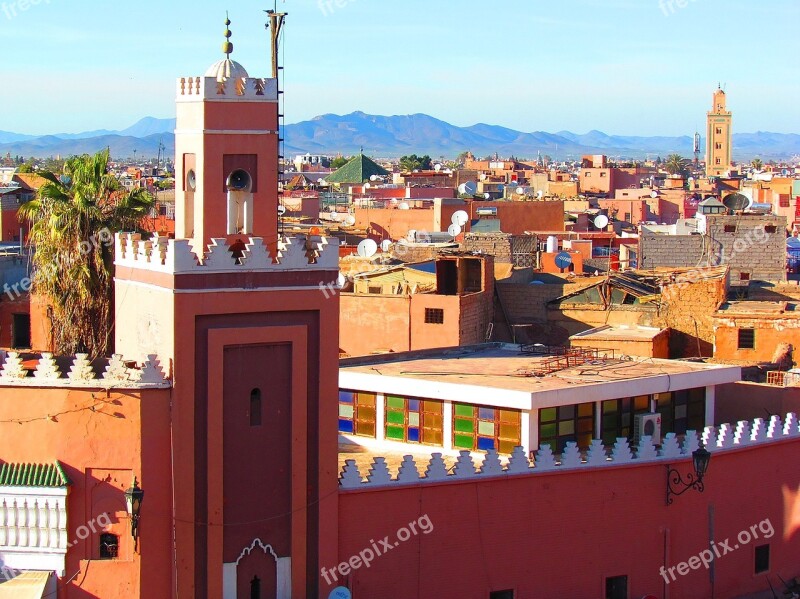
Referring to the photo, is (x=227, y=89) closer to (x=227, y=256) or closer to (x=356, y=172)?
(x=227, y=256)

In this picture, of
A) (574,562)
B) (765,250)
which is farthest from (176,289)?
(765,250)

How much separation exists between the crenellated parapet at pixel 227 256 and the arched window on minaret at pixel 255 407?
144 cm

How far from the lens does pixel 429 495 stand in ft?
58.1

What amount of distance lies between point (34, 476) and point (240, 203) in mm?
3942

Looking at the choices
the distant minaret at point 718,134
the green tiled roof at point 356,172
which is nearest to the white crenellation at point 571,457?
the green tiled roof at point 356,172

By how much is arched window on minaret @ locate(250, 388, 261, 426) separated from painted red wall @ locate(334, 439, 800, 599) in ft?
5.18

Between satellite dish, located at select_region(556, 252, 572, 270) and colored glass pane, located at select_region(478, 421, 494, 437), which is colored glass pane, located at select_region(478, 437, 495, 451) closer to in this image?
colored glass pane, located at select_region(478, 421, 494, 437)

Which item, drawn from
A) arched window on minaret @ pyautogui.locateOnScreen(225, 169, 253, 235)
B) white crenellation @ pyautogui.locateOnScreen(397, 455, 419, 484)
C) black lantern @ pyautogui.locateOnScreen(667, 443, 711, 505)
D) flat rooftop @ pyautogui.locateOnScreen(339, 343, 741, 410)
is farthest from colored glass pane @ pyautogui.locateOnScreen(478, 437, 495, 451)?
arched window on minaret @ pyautogui.locateOnScreen(225, 169, 253, 235)

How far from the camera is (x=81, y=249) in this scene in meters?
22.4

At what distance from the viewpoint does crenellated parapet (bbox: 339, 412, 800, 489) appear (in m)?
17.4

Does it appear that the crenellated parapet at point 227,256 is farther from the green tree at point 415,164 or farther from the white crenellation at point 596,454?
the green tree at point 415,164

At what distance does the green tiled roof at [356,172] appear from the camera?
10238 cm

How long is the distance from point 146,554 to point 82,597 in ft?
3.02

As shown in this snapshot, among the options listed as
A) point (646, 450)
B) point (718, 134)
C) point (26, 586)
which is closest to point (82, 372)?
point (26, 586)
